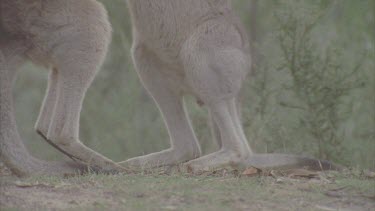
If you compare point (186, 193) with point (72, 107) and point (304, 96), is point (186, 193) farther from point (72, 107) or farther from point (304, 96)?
point (304, 96)

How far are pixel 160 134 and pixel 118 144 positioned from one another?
64 centimetres

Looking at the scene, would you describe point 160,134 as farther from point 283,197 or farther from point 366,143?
point 283,197

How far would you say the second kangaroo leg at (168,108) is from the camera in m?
6.77

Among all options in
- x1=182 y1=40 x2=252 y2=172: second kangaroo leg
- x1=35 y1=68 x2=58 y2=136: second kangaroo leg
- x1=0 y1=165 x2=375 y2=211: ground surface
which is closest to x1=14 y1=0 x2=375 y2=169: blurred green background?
x1=182 y1=40 x2=252 y2=172: second kangaroo leg

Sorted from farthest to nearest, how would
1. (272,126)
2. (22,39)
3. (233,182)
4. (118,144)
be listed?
(118,144)
(272,126)
(22,39)
(233,182)

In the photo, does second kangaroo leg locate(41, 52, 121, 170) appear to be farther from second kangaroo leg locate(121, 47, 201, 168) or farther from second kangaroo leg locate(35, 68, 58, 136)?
second kangaroo leg locate(121, 47, 201, 168)

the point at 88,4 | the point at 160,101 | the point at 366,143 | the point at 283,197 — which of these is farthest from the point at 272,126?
the point at 283,197

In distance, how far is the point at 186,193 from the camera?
4.82 m

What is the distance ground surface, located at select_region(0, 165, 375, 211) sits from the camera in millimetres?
4539

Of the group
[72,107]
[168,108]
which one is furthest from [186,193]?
[168,108]

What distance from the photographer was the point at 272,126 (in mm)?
8609

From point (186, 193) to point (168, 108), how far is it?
2.06 m

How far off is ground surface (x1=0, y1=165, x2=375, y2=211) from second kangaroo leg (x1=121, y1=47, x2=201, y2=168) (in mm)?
1325

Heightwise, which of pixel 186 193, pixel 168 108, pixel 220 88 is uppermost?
pixel 220 88
